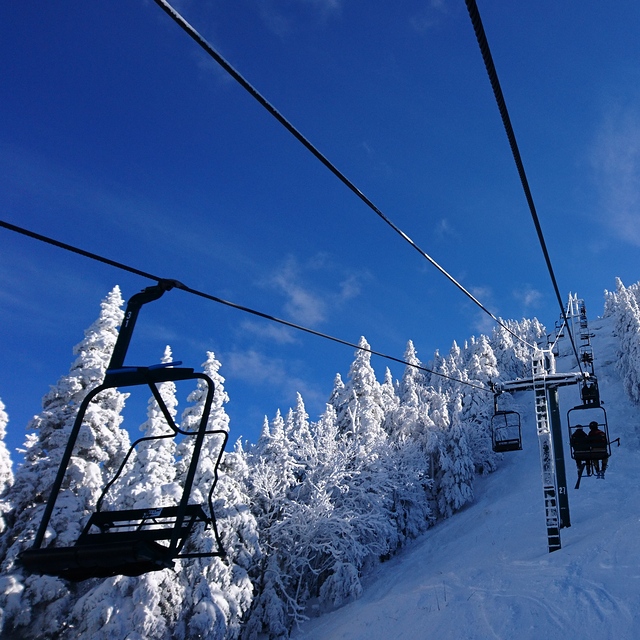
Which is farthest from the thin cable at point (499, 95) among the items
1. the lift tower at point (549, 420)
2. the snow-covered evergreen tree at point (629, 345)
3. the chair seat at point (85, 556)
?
the snow-covered evergreen tree at point (629, 345)

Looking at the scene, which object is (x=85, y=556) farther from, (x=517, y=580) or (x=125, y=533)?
(x=517, y=580)

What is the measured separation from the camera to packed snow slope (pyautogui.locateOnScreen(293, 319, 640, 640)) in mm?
11836

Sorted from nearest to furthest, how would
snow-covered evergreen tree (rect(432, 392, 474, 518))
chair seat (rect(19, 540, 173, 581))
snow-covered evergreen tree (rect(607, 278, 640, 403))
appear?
chair seat (rect(19, 540, 173, 581)) → snow-covered evergreen tree (rect(432, 392, 474, 518)) → snow-covered evergreen tree (rect(607, 278, 640, 403))

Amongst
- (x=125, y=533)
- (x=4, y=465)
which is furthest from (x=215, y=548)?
(x=125, y=533)

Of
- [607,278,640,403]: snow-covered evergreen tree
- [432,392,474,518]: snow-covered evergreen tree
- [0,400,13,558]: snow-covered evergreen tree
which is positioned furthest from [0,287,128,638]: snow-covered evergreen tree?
[607,278,640,403]: snow-covered evergreen tree

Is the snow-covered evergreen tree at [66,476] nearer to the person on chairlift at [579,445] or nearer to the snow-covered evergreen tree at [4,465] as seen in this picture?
the snow-covered evergreen tree at [4,465]

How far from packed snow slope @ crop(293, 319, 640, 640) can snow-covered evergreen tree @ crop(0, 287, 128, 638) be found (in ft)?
36.6

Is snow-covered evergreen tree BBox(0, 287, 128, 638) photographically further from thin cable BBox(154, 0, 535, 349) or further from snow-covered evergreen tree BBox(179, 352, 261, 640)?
thin cable BBox(154, 0, 535, 349)

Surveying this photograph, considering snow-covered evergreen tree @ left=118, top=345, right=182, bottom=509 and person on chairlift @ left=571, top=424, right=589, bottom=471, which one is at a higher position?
person on chairlift @ left=571, top=424, right=589, bottom=471

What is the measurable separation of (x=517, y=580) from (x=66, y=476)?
54.6 feet

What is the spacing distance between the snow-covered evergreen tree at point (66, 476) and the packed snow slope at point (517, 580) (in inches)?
439

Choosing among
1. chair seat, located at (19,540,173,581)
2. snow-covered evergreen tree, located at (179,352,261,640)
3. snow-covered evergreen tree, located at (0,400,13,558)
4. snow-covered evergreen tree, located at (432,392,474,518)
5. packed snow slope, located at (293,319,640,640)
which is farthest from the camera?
snow-covered evergreen tree, located at (432,392,474,518)

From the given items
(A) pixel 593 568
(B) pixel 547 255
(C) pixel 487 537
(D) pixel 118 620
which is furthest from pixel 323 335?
(C) pixel 487 537

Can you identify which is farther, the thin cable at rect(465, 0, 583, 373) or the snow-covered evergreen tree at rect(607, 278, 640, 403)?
the snow-covered evergreen tree at rect(607, 278, 640, 403)
